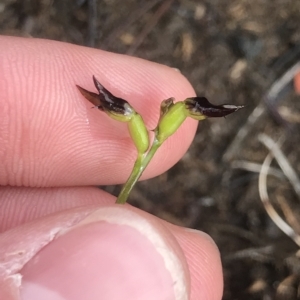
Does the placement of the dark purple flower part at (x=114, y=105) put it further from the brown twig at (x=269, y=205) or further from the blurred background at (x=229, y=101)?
the brown twig at (x=269, y=205)

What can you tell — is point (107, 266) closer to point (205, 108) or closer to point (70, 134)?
point (205, 108)

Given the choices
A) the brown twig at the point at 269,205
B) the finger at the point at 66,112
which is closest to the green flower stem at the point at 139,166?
the finger at the point at 66,112

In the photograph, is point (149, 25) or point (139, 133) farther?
point (149, 25)

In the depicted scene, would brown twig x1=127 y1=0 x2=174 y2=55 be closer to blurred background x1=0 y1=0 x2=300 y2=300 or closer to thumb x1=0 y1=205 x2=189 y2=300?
blurred background x1=0 y1=0 x2=300 y2=300

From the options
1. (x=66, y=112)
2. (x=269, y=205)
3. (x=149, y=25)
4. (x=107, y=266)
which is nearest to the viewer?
(x=107, y=266)

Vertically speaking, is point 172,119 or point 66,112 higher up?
point 172,119

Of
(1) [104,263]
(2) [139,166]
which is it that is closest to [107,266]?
(1) [104,263]

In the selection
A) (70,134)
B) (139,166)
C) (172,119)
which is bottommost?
(70,134)
